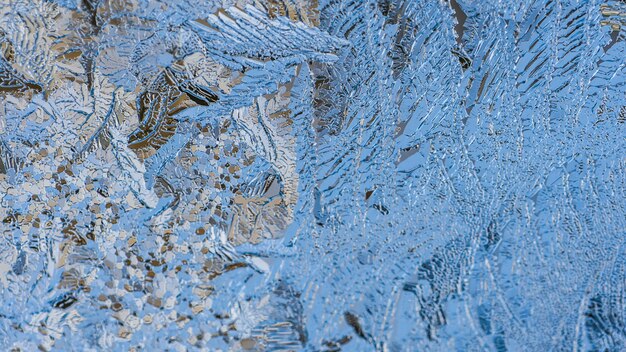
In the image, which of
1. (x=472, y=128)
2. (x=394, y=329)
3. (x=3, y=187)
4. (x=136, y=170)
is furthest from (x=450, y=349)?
(x=3, y=187)

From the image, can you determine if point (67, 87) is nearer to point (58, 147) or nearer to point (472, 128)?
point (58, 147)

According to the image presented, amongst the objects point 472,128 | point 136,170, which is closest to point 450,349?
point 472,128

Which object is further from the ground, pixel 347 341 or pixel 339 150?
pixel 339 150

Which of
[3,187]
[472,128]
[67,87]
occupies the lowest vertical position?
[3,187]

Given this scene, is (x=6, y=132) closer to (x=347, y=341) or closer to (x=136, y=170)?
(x=136, y=170)

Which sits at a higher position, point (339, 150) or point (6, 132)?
point (339, 150)

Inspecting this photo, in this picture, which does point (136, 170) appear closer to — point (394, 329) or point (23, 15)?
point (23, 15)
